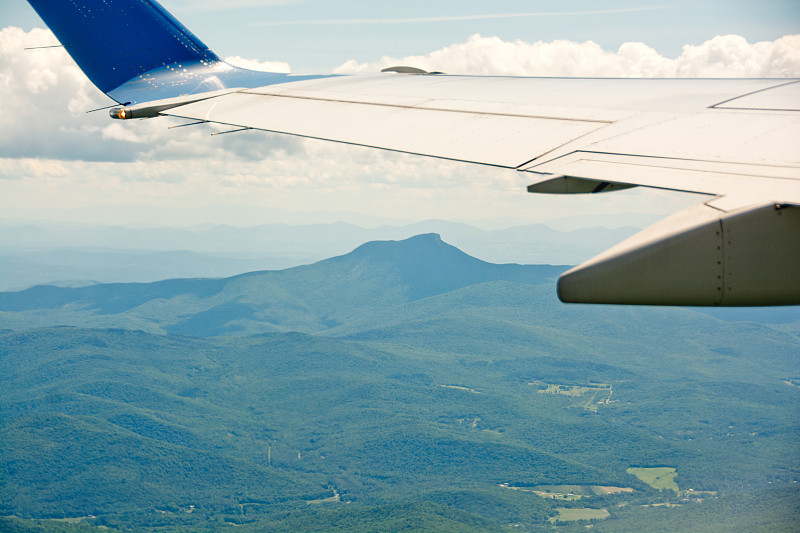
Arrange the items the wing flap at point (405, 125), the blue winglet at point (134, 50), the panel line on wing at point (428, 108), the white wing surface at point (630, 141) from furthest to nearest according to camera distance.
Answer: the blue winglet at point (134, 50) < the panel line on wing at point (428, 108) < the wing flap at point (405, 125) < the white wing surface at point (630, 141)

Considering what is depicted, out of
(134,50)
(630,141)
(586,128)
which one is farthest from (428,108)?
(134,50)

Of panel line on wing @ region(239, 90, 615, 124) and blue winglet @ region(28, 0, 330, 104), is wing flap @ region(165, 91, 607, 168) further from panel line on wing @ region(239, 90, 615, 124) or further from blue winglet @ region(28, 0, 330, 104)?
blue winglet @ region(28, 0, 330, 104)

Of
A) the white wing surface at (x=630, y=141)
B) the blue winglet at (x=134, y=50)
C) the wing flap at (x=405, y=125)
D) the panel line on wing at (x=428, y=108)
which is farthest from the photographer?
the blue winglet at (x=134, y=50)

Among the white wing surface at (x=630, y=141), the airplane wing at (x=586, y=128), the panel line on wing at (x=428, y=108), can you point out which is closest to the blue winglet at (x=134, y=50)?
the airplane wing at (x=586, y=128)

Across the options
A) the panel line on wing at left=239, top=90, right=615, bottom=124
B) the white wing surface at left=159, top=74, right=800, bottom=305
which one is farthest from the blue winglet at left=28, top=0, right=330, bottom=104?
the panel line on wing at left=239, top=90, right=615, bottom=124

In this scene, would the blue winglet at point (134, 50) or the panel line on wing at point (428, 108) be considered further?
the blue winglet at point (134, 50)

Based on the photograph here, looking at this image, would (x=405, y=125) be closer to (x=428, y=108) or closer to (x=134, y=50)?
(x=428, y=108)

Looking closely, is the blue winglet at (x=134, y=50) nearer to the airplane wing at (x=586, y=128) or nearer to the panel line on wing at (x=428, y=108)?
the airplane wing at (x=586, y=128)
